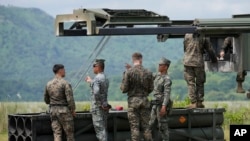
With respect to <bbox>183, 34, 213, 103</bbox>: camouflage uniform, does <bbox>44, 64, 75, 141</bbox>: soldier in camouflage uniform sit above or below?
below

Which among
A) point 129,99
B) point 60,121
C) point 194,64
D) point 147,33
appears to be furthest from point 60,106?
point 194,64

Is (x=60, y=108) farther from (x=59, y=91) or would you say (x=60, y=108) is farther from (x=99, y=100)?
(x=99, y=100)

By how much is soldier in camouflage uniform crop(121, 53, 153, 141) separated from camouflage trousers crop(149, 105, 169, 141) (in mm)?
238

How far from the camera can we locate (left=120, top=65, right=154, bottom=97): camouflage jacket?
18.7m

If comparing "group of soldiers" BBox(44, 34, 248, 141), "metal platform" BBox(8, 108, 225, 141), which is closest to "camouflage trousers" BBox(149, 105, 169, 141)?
"group of soldiers" BBox(44, 34, 248, 141)

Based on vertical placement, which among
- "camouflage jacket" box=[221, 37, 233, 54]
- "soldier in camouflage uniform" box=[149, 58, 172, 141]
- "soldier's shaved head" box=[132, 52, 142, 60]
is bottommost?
"soldier in camouflage uniform" box=[149, 58, 172, 141]

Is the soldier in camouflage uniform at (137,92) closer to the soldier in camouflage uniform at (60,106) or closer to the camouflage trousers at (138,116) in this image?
the camouflage trousers at (138,116)

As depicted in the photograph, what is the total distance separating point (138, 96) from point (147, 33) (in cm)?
215

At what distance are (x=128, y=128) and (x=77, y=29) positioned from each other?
9.44 feet

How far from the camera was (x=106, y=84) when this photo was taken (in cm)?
1872

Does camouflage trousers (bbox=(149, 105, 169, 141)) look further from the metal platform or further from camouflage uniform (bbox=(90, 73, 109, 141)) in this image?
camouflage uniform (bbox=(90, 73, 109, 141))

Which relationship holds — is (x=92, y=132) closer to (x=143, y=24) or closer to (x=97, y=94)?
(x=97, y=94)

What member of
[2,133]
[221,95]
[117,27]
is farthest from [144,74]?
[221,95]

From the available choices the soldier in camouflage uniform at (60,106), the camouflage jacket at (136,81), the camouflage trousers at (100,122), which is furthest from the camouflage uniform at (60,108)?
the camouflage jacket at (136,81)
